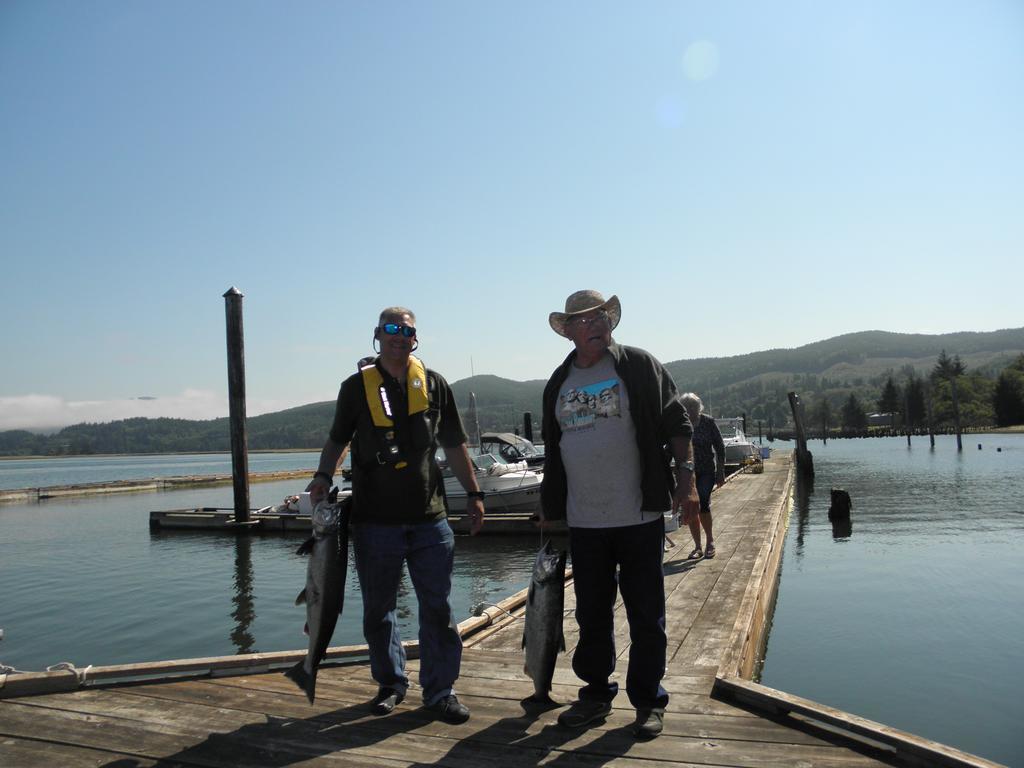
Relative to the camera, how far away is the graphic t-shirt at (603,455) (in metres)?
3.83

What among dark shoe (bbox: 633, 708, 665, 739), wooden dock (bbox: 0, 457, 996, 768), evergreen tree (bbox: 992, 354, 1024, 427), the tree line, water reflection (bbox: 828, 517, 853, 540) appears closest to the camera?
wooden dock (bbox: 0, 457, 996, 768)

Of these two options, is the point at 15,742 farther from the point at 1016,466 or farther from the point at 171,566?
the point at 1016,466

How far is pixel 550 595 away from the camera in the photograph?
4.02 m

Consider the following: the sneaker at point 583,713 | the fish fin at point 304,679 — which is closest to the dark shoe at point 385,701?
the fish fin at point 304,679

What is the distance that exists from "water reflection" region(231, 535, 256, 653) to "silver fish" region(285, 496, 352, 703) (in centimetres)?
632

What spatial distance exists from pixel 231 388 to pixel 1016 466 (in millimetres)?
41698

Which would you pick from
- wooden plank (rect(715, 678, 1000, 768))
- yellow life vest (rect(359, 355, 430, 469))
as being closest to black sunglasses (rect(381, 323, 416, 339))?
yellow life vest (rect(359, 355, 430, 469))

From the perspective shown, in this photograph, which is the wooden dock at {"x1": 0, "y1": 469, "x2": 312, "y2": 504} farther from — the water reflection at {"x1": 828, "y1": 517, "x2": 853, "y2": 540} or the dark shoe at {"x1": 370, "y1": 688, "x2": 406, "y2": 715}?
the dark shoe at {"x1": 370, "y1": 688, "x2": 406, "y2": 715}

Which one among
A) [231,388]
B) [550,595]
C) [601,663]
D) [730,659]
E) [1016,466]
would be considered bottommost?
[1016,466]

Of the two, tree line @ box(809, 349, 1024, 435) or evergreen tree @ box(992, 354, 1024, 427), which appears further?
tree line @ box(809, 349, 1024, 435)

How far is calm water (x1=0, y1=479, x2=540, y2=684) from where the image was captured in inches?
389

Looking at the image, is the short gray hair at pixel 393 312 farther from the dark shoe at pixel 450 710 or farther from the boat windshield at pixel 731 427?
the boat windshield at pixel 731 427

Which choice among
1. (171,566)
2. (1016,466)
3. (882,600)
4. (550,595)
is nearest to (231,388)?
(171,566)

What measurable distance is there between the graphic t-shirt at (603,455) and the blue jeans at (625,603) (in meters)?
0.10
